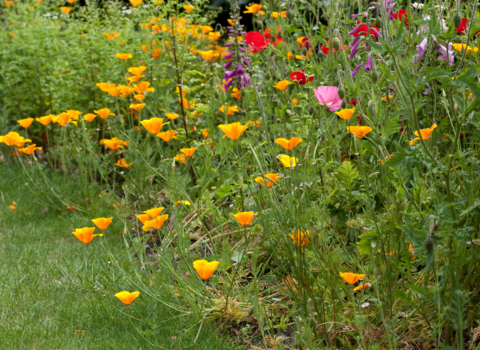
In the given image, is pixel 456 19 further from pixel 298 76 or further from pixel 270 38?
pixel 270 38

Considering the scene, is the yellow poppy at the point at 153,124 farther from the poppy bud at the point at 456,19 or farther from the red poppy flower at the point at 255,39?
the poppy bud at the point at 456,19

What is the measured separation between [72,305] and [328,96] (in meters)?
1.49

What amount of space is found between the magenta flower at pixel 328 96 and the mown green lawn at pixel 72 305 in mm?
976

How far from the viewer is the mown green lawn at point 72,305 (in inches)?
81.0

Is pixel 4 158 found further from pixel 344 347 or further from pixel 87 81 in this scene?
pixel 344 347

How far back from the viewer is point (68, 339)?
2.09 metres

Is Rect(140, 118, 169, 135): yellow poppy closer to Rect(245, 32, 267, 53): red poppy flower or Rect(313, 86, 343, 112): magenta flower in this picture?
Rect(313, 86, 343, 112): magenta flower

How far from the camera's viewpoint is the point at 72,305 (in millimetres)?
2375

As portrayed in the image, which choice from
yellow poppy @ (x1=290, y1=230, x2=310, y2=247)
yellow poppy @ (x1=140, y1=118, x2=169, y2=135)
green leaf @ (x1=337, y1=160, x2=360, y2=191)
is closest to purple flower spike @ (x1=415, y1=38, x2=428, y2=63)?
green leaf @ (x1=337, y1=160, x2=360, y2=191)

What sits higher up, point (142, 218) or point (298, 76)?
point (298, 76)

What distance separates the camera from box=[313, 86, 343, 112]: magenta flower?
71.4 inches

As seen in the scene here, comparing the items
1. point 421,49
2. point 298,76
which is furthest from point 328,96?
point 298,76

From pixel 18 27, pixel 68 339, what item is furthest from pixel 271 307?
pixel 18 27

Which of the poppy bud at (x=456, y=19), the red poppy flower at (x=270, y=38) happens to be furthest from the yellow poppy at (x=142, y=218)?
the red poppy flower at (x=270, y=38)
